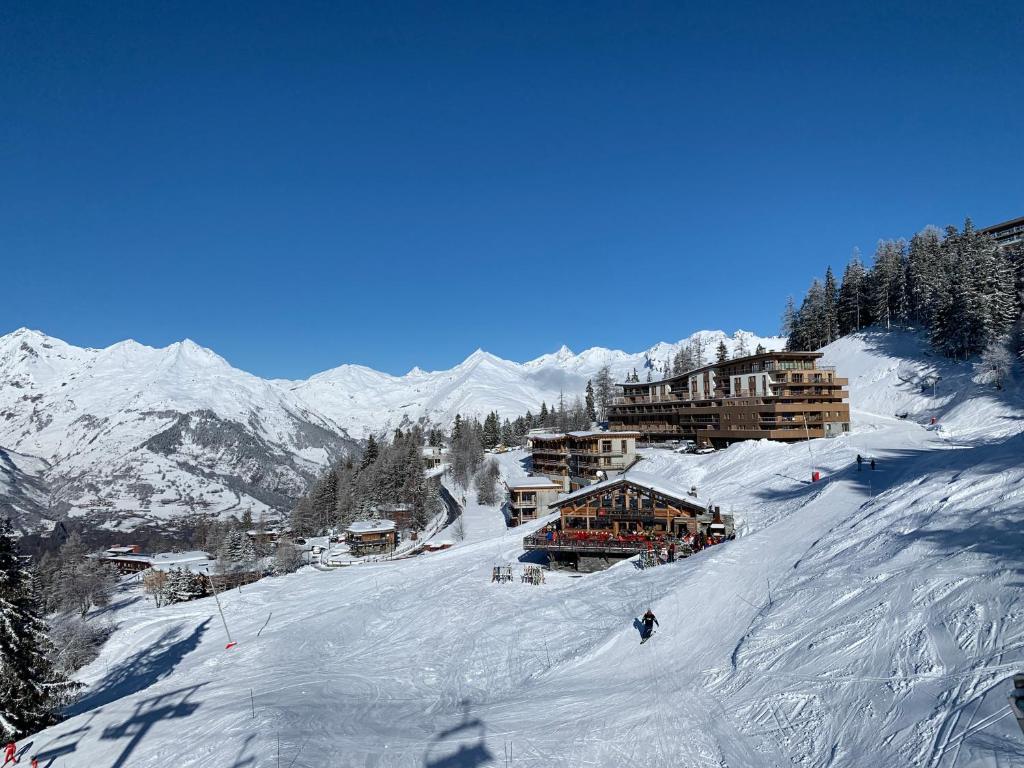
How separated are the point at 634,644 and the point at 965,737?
10.3 metres

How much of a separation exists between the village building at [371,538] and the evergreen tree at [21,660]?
4139 centimetres

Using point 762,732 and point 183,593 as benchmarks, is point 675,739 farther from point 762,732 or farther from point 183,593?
point 183,593

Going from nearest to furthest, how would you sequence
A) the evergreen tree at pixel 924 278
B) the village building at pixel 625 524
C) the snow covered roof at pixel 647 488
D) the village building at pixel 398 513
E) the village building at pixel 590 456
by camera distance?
the village building at pixel 625 524 → the snow covered roof at pixel 647 488 → the village building at pixel 590 456 → the village building at pixel 398 513 → the evergreen tree at pixel 924 278

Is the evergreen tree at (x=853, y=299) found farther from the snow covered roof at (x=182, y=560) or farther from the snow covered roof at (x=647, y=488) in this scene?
the snow covered roof at (x=182, y=560)

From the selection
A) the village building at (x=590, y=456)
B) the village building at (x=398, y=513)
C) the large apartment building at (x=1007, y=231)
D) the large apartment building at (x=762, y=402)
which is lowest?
the village building at (x=398, y=513)

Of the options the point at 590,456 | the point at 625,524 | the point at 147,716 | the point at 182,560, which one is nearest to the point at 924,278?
the point at 590,456

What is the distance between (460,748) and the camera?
39.1 feet

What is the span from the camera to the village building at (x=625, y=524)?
104 feet

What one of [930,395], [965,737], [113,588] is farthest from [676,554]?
[113,588]

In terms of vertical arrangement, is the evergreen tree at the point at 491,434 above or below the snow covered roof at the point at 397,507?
above

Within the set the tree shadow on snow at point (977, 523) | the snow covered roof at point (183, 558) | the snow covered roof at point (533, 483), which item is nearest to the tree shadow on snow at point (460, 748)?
the tree shadow on snow at point (977, 523)

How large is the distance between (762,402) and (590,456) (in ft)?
63.5

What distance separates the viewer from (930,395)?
60156mm

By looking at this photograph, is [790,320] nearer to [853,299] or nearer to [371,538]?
[853,299]
